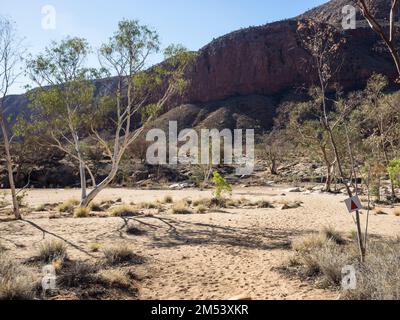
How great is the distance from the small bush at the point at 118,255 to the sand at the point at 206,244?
1.30 ft

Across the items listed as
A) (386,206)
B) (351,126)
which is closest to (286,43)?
(351,126)

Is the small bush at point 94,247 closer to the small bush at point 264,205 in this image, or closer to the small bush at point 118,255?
the small bush at point 118,255

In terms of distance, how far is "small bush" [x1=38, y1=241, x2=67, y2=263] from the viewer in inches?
318

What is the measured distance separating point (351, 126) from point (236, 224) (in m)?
15.3

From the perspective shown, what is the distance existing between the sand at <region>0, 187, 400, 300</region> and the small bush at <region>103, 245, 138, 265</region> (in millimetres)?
397

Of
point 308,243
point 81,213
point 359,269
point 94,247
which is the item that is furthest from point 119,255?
point 81,213

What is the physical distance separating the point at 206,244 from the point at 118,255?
2944 mm

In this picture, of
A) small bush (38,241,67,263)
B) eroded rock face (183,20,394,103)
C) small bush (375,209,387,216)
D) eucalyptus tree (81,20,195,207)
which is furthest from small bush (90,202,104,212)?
Answer: eroded rock face (183,20,394,103)

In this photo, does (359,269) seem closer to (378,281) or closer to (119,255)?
(378,281)

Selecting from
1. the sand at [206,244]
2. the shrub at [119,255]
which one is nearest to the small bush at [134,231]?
the sand at [206,244]

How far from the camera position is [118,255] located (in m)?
8.38

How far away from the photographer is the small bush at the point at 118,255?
8180mm
